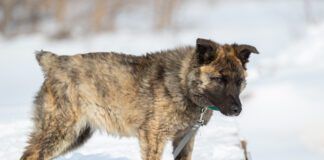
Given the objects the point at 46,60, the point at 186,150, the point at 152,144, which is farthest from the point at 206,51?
the point at 46,60

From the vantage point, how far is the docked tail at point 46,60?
23.1ft

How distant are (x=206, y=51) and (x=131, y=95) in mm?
958

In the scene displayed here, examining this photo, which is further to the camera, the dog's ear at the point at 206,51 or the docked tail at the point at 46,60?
the docked tail at the point at 46,60

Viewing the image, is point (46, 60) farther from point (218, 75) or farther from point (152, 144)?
point (218, 75)

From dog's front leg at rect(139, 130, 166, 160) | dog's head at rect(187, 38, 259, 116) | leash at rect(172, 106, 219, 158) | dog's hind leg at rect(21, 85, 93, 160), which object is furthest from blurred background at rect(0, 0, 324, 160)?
dog's head at rect(187, 38, 259, 116)

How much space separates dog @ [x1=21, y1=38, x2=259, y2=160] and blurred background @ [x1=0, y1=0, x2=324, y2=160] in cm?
50

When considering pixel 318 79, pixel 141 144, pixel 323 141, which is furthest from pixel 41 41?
pixel 141 144

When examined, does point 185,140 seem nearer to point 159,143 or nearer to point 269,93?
point 159,143

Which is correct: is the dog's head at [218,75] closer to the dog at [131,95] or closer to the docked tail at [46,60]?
the dog at [131,95]

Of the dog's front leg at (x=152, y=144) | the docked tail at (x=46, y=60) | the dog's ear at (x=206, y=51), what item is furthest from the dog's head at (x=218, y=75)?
the docked tail at (x=46, y=60)

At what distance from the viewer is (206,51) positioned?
21.2ft

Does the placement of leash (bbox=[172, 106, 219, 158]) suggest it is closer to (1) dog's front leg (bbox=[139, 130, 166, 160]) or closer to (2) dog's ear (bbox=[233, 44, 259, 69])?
(1) dog's front leg (bbox=[139, 130, 166, 160])

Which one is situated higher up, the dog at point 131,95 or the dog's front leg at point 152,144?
the dog at point 131,95

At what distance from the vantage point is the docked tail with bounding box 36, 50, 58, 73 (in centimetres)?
703
